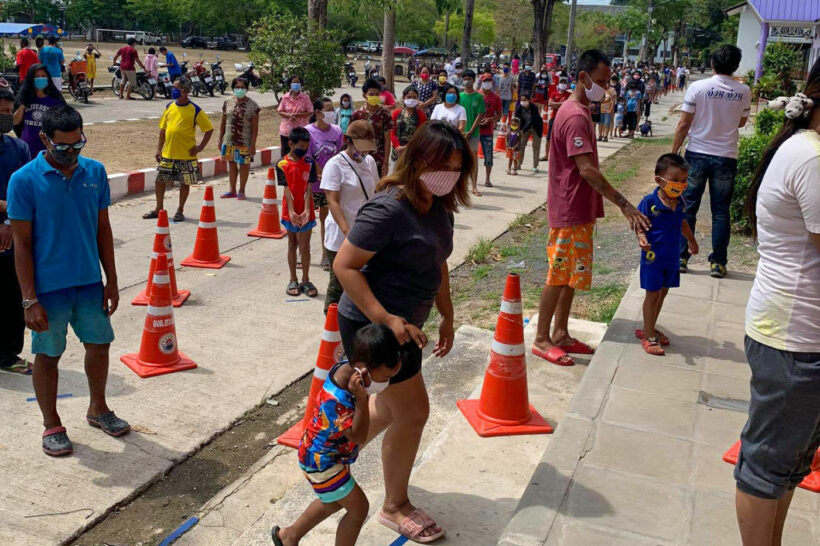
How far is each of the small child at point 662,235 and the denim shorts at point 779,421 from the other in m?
2.61

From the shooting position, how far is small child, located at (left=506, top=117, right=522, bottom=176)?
48.6ft

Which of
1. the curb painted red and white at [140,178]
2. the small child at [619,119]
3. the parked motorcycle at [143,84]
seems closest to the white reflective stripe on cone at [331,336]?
the curb painted red and white at [140,178]

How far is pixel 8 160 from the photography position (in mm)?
5641

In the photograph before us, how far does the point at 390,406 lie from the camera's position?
3.52 meters

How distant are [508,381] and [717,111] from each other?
3.56 m

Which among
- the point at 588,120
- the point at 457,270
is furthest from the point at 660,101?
the point at 588,120

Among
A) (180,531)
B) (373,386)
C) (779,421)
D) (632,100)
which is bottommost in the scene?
(180,531)

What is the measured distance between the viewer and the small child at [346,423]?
10.1ft

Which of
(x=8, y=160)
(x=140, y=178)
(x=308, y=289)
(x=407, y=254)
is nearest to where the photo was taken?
(x=407, y=254)

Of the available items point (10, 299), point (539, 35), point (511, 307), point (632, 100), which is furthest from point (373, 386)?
point (539, 35)

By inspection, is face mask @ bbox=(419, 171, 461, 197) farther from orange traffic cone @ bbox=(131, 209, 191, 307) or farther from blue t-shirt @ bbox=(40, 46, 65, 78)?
blue t-shirt @ bbox=(40, 46, 65, 78)

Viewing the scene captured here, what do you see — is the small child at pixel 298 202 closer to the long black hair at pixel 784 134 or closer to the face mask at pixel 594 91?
the face mask at pixel 594 91

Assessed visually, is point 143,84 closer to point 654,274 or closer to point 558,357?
point 558,357

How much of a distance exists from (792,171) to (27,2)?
82.6 meters
